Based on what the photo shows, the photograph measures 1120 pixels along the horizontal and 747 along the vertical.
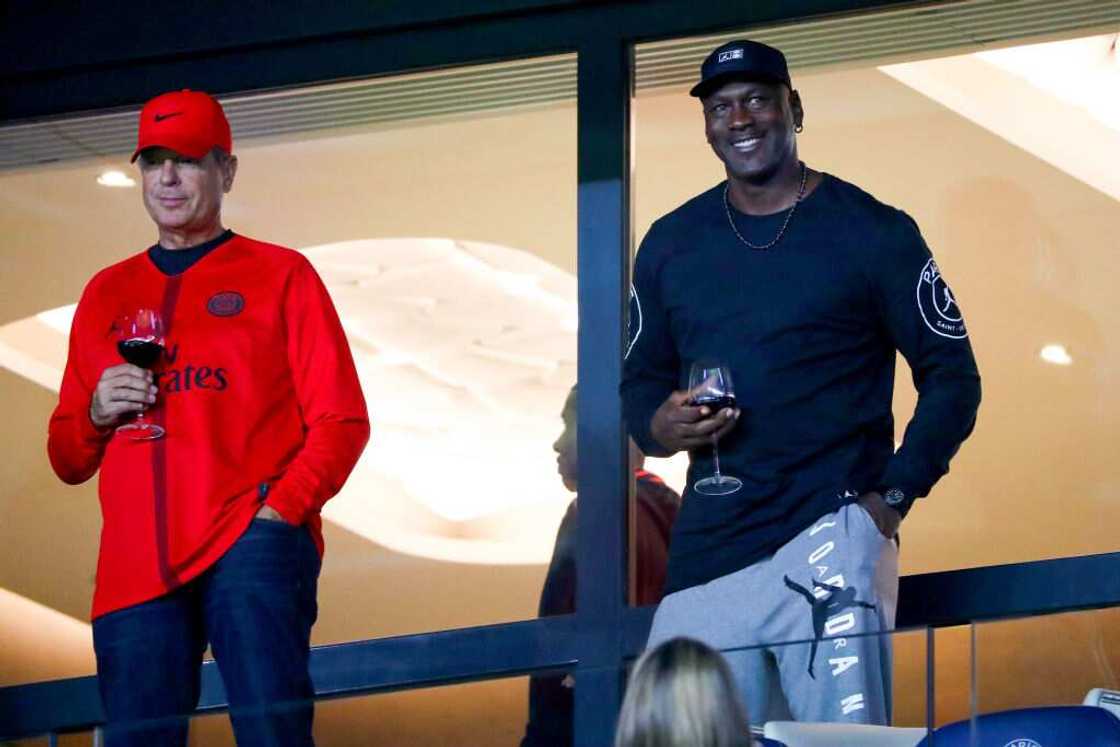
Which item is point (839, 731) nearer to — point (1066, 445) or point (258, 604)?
point (258, 604)

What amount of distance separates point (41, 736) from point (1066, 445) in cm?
272

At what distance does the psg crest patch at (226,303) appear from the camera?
438 cm

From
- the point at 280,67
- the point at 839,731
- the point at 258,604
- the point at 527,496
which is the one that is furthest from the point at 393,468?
the point at 839,731

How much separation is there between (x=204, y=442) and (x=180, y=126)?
721 millimetres

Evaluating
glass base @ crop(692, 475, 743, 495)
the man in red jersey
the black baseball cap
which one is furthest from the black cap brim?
the man in red jersey

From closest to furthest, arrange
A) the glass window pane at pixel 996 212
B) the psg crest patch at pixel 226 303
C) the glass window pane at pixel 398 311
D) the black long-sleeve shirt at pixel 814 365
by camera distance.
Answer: the black long-sleeve shirt at pixel 814 365 < the psg crest patch at pixel 226 303 < the glass window pane at pixel 996 212 < the glass window pane at pixel 398 311

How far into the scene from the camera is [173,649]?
4.13 meters

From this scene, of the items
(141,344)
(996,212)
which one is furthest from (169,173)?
(996,212)

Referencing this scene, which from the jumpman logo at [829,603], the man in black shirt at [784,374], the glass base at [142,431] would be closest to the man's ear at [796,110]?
the man in black shirt at [784,374]

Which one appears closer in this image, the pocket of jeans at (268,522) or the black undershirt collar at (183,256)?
the pocket of jeans at (268,522)

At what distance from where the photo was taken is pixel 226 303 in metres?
4.40

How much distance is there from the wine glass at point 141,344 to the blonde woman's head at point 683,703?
1835 mm

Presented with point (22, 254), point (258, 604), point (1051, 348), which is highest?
point (22, 254)

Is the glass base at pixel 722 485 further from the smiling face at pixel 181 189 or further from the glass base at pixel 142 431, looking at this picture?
the smiling face at pixel 181 189
